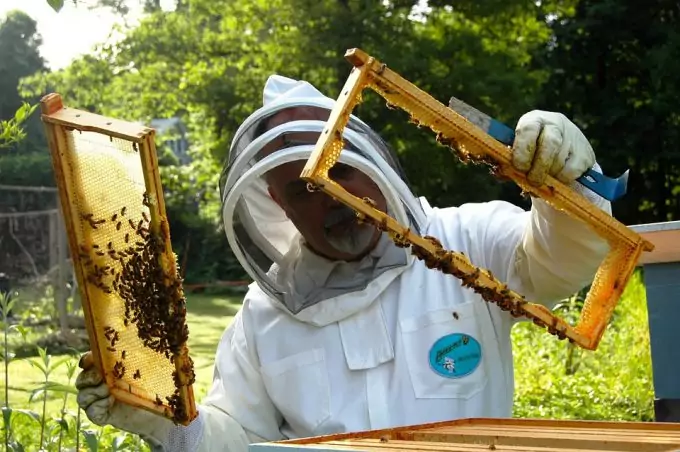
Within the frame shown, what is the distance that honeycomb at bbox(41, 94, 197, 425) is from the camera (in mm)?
2145

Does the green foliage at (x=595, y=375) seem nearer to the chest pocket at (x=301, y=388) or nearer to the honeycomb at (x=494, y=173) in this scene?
the chest pocket at (x=301, y=388)

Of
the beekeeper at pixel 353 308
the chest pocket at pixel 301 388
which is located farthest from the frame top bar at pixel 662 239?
the chest pocket at pixel 301 388

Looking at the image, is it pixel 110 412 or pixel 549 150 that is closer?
pixel 549 150

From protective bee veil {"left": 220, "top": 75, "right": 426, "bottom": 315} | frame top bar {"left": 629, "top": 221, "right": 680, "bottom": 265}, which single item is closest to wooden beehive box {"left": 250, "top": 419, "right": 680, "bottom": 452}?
protective bee veil {"left": 220, "top": 75, "right": 426, "bottom": 315}

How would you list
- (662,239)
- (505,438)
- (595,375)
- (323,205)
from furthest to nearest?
(595,375) → (662,239) → (323,205) → (505,438)

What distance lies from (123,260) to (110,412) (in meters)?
0.46

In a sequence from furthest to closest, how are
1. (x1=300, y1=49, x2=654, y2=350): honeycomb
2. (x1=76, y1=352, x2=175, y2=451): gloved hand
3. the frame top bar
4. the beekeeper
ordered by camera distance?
1. the frame top bar
2. the beekeeper
3. (x1=76, y1=352, x2=175, y2=451): gloved hand
4. (x1=300, y1=49, x2=654, y2=350): honeycomb

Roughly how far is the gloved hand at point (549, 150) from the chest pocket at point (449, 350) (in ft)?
2.29

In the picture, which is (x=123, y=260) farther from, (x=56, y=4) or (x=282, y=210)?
(x=282, y=210)

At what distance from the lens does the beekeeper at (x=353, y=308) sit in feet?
8.91

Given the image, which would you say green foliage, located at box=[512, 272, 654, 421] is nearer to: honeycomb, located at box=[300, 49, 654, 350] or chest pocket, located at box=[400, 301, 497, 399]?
chest pocket, located at box=[400, 301, 497, 399]

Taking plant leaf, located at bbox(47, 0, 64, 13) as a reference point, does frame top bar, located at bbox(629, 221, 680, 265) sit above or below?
below

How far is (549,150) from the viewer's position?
2.17 meters

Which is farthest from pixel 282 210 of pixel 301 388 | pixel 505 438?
pixel 505 438
